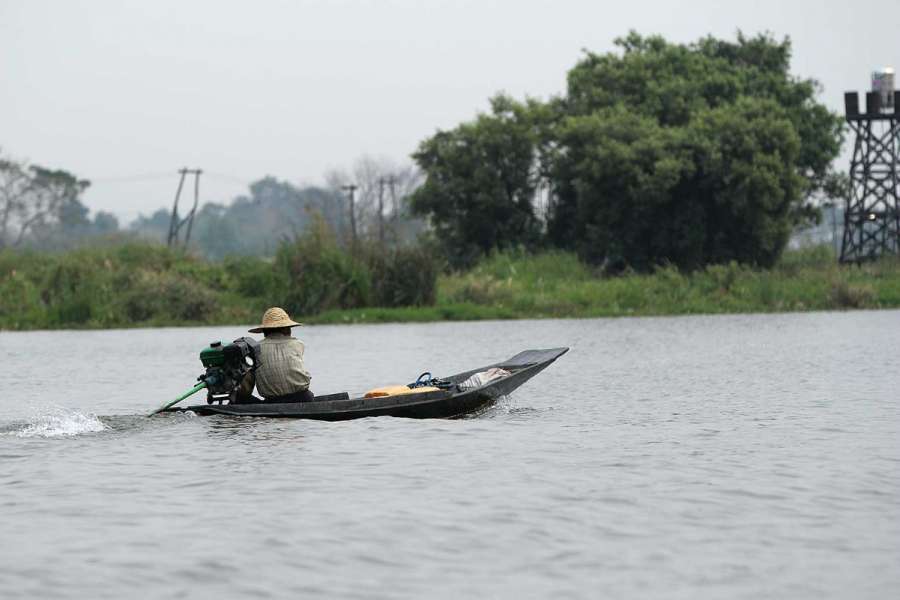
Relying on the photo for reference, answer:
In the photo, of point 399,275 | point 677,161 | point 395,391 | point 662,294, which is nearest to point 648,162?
point 677,161

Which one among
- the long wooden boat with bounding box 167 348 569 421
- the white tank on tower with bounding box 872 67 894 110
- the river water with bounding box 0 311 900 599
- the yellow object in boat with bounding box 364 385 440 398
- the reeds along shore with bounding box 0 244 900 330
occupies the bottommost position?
the river water with bounding box 0 311 900 599

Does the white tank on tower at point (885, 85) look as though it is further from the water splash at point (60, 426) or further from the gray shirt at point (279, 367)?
the water splash at point (60, 426)

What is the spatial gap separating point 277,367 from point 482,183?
112 feet

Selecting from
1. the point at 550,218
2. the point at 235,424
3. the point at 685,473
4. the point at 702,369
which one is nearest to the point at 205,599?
the point at 685,473

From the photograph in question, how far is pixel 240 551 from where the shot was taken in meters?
8.58

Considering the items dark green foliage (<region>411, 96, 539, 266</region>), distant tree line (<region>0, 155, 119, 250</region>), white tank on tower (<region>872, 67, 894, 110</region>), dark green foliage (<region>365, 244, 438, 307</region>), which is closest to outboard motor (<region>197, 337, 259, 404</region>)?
dark green foliage (<region>365, 244, 438, 307</region>)

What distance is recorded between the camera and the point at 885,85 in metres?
50.0

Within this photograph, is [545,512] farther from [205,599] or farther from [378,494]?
[205,599]

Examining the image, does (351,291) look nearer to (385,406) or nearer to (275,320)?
(275,320)

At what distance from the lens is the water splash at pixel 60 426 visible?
13.9 m

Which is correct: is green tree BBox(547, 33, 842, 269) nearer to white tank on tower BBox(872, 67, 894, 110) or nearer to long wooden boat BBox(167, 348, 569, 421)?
white tank on tower BBox(872, 67, 894, 110)

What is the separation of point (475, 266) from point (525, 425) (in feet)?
106

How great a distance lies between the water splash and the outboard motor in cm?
140

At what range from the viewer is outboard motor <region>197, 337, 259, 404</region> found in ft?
45.0
